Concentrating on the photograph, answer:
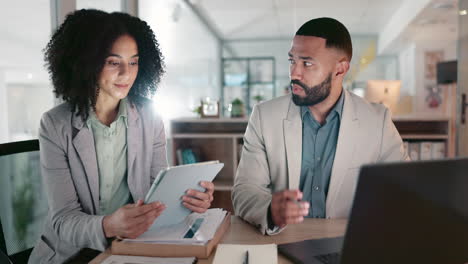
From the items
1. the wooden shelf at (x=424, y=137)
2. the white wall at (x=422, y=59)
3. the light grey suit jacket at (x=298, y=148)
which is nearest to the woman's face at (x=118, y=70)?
the light grey suit jacket at (x=298, y=148)

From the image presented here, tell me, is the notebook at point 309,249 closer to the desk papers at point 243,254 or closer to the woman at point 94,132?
the desk papers at point 243,254

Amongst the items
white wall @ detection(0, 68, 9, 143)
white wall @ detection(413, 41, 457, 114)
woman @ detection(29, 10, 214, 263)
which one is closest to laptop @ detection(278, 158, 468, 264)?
woman @ detection(29, 10, 214, 263)

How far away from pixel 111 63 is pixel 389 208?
1.13 m

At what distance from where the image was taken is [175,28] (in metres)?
5.88

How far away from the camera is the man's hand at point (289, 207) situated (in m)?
1.04

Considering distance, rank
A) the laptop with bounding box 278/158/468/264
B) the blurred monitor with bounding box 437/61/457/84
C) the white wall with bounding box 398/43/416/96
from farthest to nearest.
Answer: the white wall with bounding box 398/43/416/96 → the blurred monitor with bounding box 437/61/457/84 → the laptop with bounding box 278/158/468/264

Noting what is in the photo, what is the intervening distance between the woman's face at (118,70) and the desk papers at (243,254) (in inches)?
29.0

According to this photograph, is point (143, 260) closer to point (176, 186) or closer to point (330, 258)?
point (176, 186)

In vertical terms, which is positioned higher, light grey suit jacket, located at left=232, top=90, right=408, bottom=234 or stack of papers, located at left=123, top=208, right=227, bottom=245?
light grey suit jacket, located at left=232, top=90, right=408, bottom=234

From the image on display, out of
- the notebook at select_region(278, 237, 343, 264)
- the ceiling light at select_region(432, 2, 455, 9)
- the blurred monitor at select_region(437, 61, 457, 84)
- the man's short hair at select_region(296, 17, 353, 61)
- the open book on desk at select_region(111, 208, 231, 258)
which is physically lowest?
the notebook at select_region(278, 237, 343, 264)

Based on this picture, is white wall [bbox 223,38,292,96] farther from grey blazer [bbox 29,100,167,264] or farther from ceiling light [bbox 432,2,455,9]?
grey blazer [bbox 29,100,167,264]

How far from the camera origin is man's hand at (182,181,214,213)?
1121mm

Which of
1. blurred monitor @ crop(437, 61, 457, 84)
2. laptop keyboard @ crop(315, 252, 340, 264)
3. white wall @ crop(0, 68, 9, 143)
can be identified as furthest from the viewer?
blurred monitor @ crop(437, 61, 457, 84)

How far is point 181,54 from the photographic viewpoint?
6234 mm
